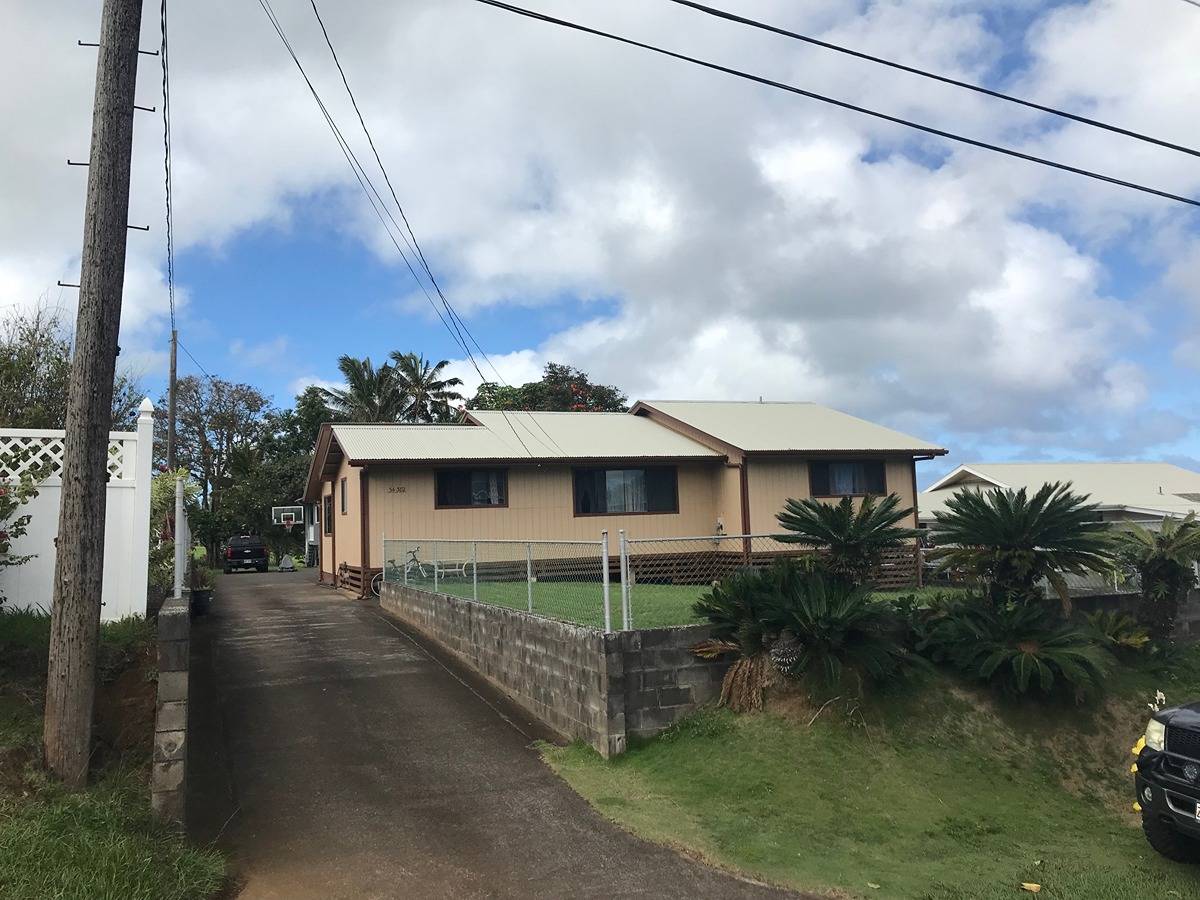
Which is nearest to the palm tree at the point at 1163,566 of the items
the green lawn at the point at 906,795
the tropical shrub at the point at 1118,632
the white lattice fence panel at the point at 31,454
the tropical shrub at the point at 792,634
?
the tropical shrub at the point at 1118,632

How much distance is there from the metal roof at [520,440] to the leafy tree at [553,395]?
1996cm

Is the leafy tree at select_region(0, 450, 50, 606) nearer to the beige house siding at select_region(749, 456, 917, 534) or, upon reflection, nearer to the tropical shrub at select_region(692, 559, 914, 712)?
the tropical shrub at select_region(692, 559, 914, 712)

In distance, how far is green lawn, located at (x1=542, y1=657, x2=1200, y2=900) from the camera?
5875 millimetres

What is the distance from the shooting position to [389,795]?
692 cm

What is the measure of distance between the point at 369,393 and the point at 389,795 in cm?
3614

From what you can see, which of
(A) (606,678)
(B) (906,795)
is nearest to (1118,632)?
(B) (906,795)

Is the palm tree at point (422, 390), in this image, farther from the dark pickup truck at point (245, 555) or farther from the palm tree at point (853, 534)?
the palm tree at point (853, 534)

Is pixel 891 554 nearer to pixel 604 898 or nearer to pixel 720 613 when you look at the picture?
pixel 720 613

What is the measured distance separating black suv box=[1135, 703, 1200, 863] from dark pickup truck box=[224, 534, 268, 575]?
32.4m

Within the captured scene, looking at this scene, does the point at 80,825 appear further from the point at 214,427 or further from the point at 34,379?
the point at 214,427

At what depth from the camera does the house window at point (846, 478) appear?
20484mm

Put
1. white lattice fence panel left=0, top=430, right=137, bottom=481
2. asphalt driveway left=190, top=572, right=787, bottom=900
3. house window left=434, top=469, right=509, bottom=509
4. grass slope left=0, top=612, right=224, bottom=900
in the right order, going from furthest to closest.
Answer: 1. house window left=434, top=469, right=509, bottom=509
2. white lattice fence panel left=0, top=430, right=137, bottom=481
3. asphalt driveway left=190, top=572, right=787, bottom=900
4. grass slope left=0, top=612, right=224, bottom=900

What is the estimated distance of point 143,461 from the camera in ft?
27.5

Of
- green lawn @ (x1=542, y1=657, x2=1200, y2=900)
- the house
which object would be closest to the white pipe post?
green lawn @ (x1=542, y1=657, x2=1200, y2=900)
